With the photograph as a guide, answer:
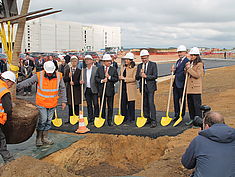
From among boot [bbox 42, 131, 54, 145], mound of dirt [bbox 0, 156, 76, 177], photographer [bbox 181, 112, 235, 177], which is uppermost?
photographer [bbox 181, 112, 235, 177]

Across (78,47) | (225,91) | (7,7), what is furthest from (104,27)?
(7,7)

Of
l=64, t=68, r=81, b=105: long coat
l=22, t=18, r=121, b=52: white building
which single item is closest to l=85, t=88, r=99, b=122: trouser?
l=64, t=68, r=81, b=105: long coat

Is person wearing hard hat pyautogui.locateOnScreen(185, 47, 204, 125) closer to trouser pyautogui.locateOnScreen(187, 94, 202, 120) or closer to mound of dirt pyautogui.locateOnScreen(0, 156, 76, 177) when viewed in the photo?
trouser pyautogui.locateOnScreen(187, 94, 202, 120)

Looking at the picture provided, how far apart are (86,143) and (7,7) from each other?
3.36m

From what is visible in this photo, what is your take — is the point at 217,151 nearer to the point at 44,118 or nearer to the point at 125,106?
the point at 44,118

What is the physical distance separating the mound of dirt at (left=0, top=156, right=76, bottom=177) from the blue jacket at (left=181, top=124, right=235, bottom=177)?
216cm

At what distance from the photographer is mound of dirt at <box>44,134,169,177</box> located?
5688mm

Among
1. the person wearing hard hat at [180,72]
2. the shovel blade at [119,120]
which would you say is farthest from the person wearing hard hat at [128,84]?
the person wearing hard hat at [180,72]

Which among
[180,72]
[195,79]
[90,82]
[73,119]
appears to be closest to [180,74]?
[180,72]

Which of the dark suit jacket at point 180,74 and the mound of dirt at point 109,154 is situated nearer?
the mound of dirt at point 109,154

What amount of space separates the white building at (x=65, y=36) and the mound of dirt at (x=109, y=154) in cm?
5357

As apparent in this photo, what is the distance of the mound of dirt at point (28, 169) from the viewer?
381cm

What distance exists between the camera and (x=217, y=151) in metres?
2.65

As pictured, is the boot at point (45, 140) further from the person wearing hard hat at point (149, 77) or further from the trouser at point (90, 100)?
the person wearing hard hat at point (149, 77)
